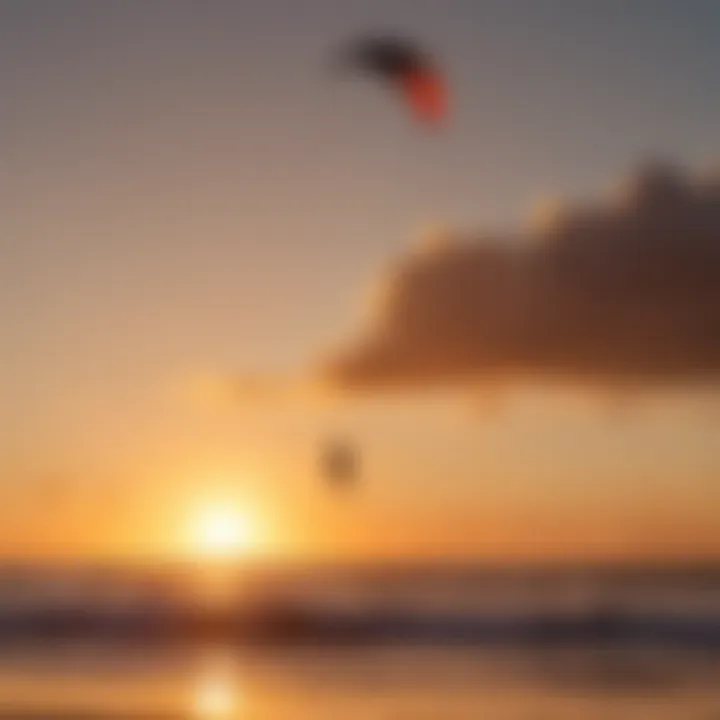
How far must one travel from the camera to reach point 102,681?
23.6 ft

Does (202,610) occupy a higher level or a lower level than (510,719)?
higher

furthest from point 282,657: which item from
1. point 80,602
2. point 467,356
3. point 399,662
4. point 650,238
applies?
point 80,602

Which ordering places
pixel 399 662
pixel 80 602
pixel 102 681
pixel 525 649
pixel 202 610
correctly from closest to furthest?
1. pixel 102 681
2. pixel 399 662
3. pixel 525 649
4. pixel 202 610
5. pixel 80 602

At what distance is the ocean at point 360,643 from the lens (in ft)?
20.9

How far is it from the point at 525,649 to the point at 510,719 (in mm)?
2883

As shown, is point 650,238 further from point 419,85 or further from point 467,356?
point 419,85

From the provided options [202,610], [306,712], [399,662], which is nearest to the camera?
[306,712]

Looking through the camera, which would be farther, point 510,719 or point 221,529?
point 221,529

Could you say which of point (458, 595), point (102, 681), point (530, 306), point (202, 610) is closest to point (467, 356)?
point (530, 306)

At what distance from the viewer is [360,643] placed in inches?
373

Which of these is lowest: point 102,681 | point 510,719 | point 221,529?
point 510,719

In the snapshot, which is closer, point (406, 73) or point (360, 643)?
point (406, 73)

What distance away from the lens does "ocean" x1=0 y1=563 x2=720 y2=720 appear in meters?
6.37

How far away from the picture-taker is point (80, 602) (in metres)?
12.7
